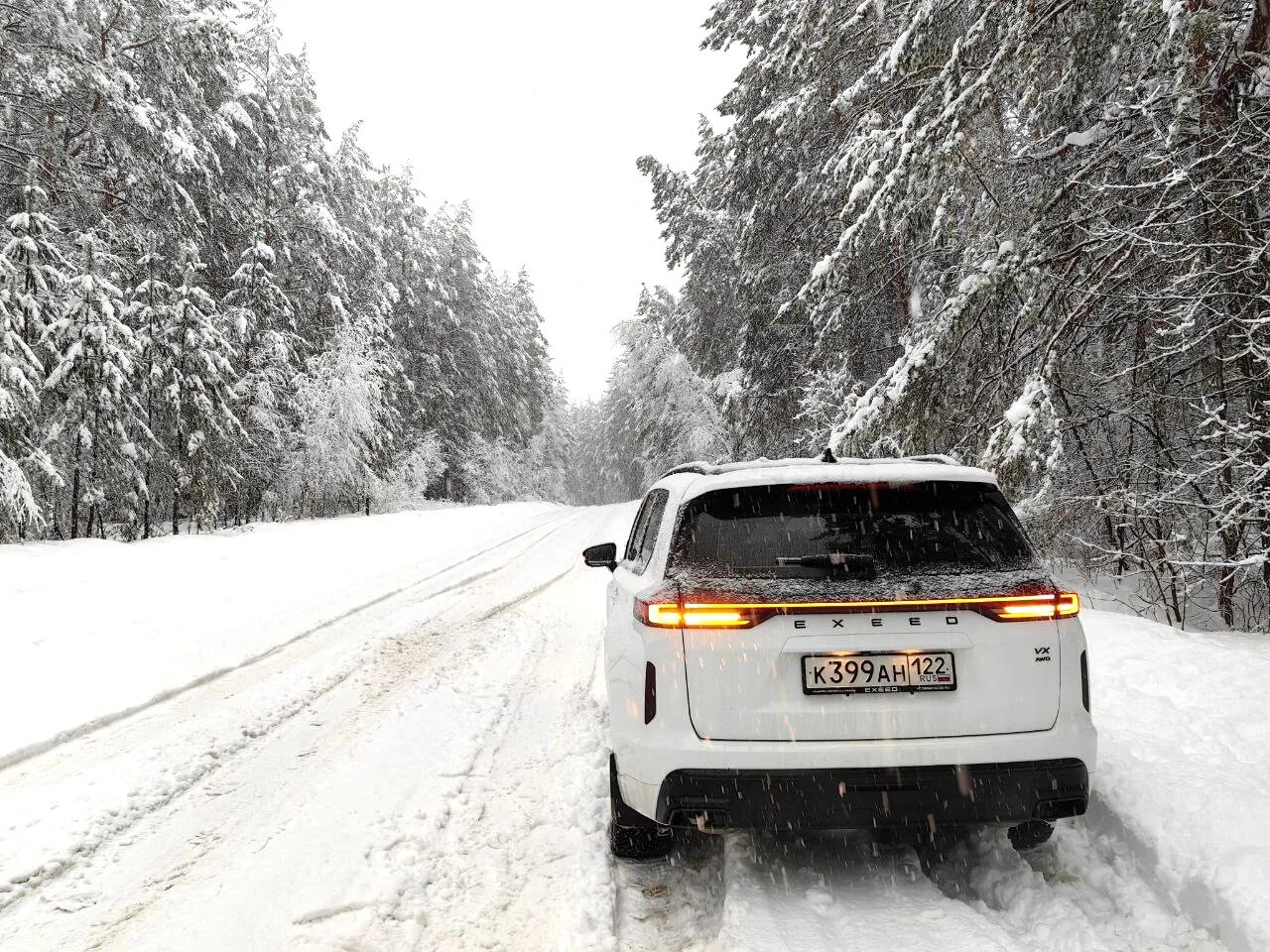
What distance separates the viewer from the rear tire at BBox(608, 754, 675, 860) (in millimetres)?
3268

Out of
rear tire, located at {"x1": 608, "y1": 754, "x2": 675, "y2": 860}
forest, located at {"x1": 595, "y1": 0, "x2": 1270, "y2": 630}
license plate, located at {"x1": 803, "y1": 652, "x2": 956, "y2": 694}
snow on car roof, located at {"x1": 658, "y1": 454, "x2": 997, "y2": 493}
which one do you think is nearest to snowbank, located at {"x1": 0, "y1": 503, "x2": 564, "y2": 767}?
rear tire, located at {"x1": 608, "y1": 754, "x2": 675, "y2": 860}

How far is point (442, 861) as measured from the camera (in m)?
3.33

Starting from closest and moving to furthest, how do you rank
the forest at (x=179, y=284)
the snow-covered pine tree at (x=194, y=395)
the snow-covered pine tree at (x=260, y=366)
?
the forest at (x=179, y=284)
the snow-covered pine tree at (x=194, y=395)
the snow-covered pine tree at (x=260, y=366)

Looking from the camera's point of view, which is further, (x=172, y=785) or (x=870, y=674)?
(x=172, y=785)

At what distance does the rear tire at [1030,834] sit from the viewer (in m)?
3.24

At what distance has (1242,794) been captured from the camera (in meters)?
3.31

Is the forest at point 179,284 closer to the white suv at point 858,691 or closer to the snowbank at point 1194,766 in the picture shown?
the white suv at point 858,691

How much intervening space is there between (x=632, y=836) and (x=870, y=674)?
132 centimetres

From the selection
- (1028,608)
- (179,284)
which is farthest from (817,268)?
(179,284)

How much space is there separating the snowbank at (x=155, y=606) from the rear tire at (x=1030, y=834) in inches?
220

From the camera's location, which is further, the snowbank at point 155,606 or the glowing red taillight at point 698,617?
the snowbank at point 155,606

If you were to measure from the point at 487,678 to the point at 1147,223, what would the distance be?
6.24 metres

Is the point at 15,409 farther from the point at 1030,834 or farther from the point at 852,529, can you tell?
the point at 1030,834

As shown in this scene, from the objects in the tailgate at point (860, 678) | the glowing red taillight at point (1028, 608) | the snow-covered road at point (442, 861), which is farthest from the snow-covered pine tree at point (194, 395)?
the glowing red taillight at point (1028, 608)
